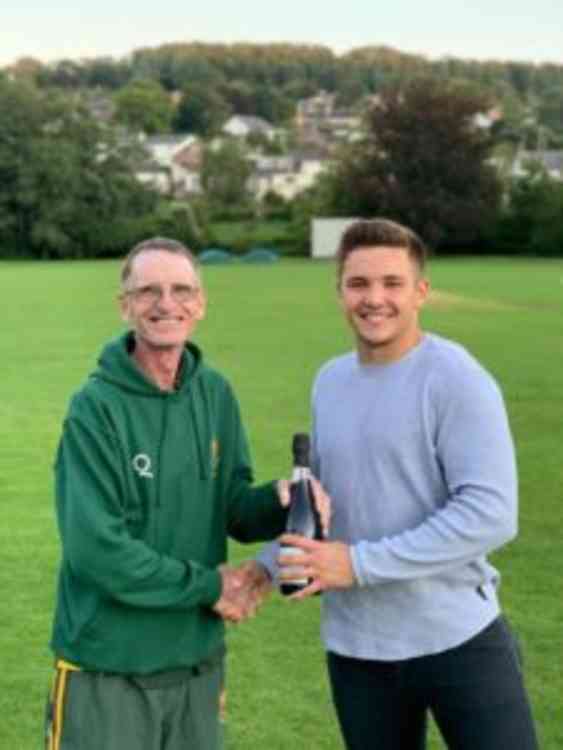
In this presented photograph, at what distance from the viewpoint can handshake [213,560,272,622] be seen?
3083mm

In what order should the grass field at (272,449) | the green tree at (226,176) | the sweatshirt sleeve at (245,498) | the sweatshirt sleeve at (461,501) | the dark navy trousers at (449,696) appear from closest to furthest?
the sweatshirt sleeve at (461,501) → the dark navy trousers at (449,696) → the sweatshirt sleeve at (245,498) → the grass field at (272,449) → the green tree at (226,176)

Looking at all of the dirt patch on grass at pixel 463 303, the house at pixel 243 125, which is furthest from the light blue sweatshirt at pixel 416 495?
the house at pixel 243 125

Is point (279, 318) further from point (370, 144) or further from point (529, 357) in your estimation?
point (370, 144)

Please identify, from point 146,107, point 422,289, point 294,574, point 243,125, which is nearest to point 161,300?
point 422,289

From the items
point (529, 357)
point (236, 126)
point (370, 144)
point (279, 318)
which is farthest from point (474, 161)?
point (236, 126)

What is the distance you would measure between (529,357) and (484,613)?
1653 centimetres

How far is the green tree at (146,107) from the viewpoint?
531ft

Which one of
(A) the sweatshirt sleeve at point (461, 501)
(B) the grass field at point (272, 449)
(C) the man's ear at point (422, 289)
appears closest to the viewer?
(A) the sweatshirt sleeve at point (461, 501)

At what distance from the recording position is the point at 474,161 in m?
→ 73.5

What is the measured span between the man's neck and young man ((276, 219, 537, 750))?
1.27ft

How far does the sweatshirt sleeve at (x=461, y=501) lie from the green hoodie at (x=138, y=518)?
0.42 meters

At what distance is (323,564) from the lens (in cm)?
286

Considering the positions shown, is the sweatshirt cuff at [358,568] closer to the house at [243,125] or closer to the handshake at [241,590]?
the handshake at [241,590]

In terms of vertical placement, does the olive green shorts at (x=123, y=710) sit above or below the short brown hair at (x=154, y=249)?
below
